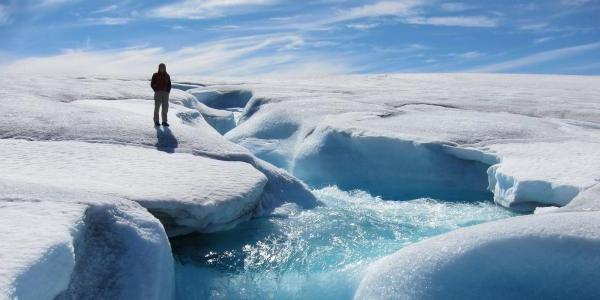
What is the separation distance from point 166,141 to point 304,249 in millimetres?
3007

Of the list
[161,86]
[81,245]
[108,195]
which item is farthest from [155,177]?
[161,86]

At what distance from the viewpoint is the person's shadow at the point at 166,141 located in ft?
26.6

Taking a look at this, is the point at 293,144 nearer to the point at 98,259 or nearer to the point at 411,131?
the point at 411,131

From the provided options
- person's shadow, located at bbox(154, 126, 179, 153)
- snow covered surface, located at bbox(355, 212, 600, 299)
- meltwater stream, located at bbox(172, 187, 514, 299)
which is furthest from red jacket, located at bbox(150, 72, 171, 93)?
snow covered surface, located at bbox(355, 212, 600, 299)

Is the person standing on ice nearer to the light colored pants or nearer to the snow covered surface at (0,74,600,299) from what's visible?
the light colored pants

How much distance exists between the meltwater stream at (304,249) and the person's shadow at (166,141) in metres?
1.75

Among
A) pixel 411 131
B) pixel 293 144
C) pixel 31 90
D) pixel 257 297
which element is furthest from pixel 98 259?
pixel 31 90

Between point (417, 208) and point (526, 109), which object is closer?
point (417, 208)

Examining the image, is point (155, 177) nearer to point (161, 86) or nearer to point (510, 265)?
point (161, 86)

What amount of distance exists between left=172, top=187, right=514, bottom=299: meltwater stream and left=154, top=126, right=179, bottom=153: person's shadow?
5.74ft

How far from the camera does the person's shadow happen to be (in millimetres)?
8109

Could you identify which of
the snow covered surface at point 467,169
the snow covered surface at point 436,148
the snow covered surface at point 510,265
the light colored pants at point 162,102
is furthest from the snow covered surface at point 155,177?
the snow covered surface at point 436,148

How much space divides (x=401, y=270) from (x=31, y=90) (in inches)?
459

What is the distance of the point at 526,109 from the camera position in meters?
14.5
